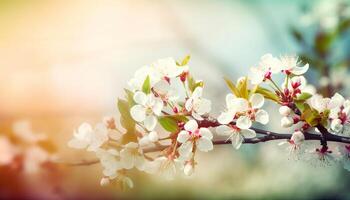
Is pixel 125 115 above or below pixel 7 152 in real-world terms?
below

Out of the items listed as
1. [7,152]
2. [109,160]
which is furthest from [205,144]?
[7,152]

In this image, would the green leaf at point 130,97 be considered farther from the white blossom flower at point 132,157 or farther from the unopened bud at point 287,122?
the unopened bud at point 287,122

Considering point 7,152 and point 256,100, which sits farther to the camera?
point 7,152

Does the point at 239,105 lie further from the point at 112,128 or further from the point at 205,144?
the point at 112,128

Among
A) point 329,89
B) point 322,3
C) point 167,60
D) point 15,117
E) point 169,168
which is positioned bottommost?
point 169,168

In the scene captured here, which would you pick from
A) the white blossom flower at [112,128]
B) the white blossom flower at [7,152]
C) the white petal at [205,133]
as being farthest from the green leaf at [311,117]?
the white blossom flower at [7,152]

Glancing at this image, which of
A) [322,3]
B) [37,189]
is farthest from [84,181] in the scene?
[322,3]

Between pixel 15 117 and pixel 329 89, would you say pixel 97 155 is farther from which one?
pixel 15 117
